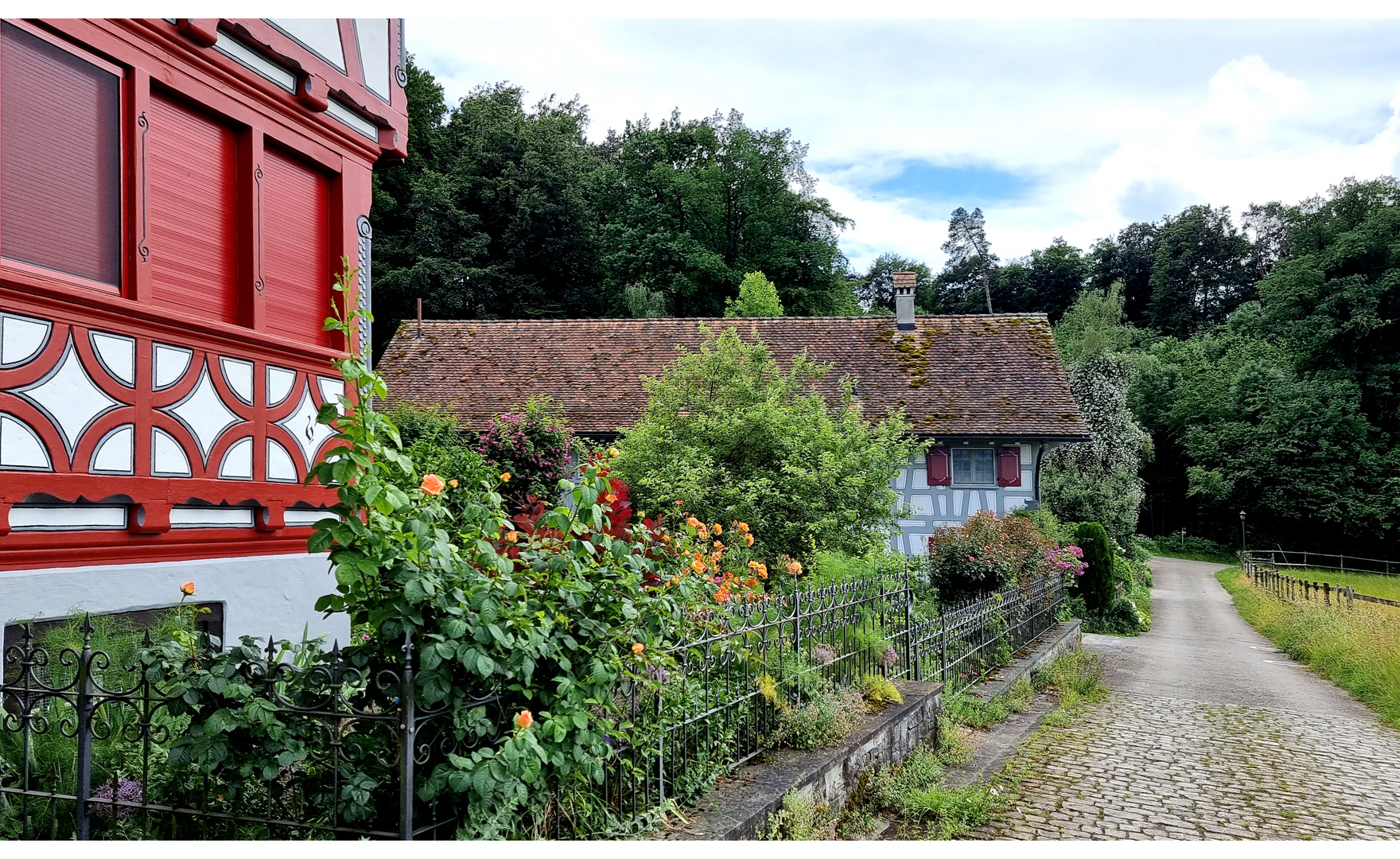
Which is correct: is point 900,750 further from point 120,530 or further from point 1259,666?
point 1259,666

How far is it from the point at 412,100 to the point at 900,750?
3428 centimetres

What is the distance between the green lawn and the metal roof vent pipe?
58.6ft

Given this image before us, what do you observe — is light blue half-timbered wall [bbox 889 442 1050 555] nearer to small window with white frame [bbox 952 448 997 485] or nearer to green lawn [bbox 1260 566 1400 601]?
small window with white frame [bbox 952 448 997 485]

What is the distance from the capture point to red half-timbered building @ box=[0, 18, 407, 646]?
4.96m

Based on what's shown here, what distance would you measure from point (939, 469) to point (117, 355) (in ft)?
55.6

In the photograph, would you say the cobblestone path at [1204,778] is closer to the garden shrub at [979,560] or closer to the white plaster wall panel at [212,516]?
the garden shrub at [979,560]

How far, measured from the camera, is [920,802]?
18.5 feet

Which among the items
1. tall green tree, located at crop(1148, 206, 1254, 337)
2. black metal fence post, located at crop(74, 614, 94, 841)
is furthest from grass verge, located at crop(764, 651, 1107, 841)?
tall green tree, located at crop(1148, 206, 1254, 337)

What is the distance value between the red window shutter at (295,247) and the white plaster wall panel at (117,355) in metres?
1.33

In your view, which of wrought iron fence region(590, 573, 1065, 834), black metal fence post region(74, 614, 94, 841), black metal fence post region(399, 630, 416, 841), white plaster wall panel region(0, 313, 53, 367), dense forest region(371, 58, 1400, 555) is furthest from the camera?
dense forest region(371, 58, 1400, 555)

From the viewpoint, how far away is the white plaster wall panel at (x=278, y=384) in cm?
642

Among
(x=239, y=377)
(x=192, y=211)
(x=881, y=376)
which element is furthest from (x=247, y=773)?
(x=881, y=376)

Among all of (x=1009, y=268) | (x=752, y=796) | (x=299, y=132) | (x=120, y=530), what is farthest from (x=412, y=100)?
(x=1009, y=268)

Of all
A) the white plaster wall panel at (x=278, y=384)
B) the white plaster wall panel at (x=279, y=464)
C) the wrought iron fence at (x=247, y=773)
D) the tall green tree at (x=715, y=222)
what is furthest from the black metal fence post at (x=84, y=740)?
the tall green tree at (x=715, y=222)
